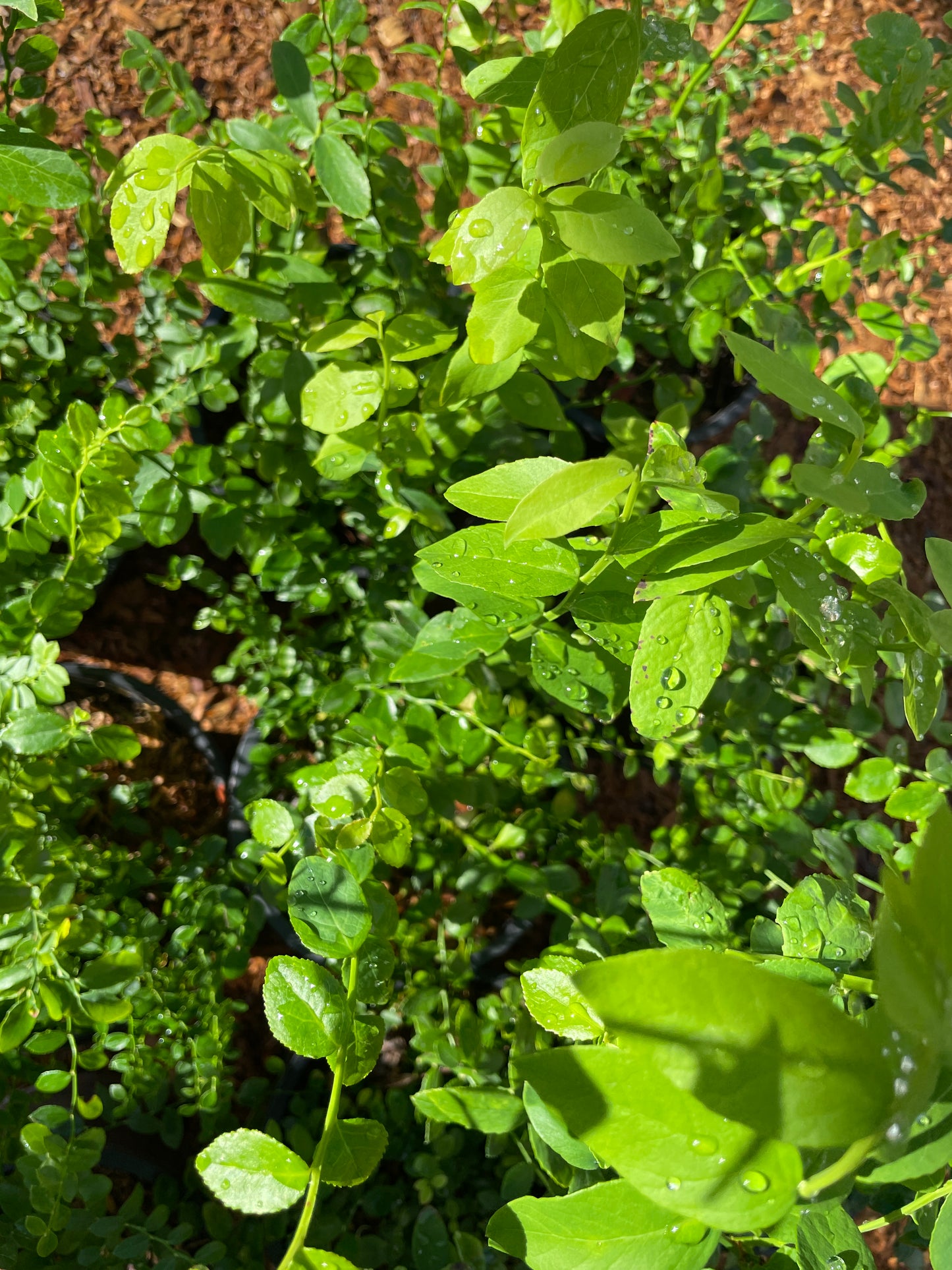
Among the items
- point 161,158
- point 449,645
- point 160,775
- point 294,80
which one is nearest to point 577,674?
point 449,645

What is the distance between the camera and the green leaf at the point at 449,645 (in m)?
0.64

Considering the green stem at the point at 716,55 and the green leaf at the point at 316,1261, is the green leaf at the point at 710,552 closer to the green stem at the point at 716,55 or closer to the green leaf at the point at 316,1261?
the green leaf at the point at 316,1261

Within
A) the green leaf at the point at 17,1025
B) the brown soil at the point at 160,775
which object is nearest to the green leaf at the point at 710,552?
the green leaf at the point at 17,1025

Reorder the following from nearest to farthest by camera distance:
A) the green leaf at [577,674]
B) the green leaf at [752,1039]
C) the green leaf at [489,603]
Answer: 1. the green leaf at [752,1039]
2. the green leaf at [489,603]
3. the green leaf at [577,674]

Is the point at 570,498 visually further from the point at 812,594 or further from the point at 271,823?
the point at 271,823

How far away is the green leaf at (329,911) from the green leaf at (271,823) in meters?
0.23

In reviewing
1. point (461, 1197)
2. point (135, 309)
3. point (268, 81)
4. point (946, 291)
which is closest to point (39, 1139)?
point (461, 1197)

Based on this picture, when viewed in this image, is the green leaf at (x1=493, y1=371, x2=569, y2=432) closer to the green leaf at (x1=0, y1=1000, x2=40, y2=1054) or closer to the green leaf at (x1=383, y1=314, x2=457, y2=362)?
the green leaf at (x1=383, y1=314, x2=457, y2=362)

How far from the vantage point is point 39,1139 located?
731 mm

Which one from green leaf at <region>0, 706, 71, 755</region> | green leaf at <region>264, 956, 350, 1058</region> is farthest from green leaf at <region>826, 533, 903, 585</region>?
green leaf at <region>0, 706, 71, 755</region>

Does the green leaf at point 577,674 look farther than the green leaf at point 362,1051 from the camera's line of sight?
Yes

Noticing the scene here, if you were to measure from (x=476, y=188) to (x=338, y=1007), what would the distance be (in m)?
0.82

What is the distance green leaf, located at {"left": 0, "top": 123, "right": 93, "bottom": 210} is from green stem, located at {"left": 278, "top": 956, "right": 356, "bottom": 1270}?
558 mm

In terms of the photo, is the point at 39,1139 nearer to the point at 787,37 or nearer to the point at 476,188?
the point at 476,188
